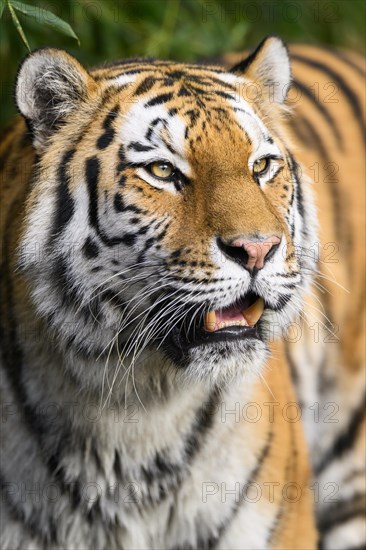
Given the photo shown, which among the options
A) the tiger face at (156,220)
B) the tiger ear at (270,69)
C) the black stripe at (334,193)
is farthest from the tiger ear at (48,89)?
the black stripe at (334,193)

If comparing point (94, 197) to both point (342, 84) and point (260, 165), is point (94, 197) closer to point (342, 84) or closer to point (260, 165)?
point (260, 165)

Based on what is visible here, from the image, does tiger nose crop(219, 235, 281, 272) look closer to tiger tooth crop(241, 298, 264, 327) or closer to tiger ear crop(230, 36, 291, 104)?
tiger tooth crop(241, 298, 264, 327)

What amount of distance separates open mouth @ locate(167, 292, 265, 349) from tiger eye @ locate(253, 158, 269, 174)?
0.92ft

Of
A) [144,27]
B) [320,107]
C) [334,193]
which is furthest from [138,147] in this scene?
[144,27]

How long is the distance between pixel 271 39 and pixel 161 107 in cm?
39

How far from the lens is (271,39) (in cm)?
241

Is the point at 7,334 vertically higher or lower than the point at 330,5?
lower

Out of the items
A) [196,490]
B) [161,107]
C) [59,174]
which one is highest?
[161,107]

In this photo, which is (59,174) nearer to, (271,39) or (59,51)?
(59,51)

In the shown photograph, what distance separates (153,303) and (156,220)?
0.54 ft

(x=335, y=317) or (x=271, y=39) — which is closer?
(x=271, y=39)

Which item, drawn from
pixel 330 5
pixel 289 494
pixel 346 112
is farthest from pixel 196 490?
pixel 330 5

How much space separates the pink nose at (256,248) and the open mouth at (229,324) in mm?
118

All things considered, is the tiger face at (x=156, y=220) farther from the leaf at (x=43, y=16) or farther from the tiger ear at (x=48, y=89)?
the leaf at (x=43, y=16)
